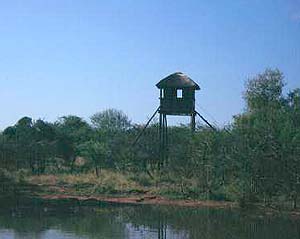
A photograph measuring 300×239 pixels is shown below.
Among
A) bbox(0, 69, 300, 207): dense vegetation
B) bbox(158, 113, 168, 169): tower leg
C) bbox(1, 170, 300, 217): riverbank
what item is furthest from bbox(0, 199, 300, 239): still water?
bbox(158, 113, 168, 169): tower leg

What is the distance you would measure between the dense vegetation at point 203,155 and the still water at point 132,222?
3270 mm

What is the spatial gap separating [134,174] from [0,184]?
10643 mm

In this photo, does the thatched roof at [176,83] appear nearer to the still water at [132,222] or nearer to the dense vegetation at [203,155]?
the dense vegetation at [203,155]

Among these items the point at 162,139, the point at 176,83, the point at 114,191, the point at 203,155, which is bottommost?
the point at 114,191

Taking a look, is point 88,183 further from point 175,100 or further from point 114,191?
point 175,100

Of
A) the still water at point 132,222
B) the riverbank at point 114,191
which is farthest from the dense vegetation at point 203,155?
the still water at point 132,222

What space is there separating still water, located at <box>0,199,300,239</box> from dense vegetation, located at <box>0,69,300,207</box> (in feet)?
10.7

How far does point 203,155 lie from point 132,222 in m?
11.0

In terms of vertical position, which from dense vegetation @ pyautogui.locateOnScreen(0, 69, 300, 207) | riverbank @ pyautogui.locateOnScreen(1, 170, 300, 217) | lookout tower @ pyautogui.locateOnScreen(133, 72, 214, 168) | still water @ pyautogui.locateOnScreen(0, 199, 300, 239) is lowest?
still water @ pyautogui.locateOnScreen(0, 199, 300, 239)

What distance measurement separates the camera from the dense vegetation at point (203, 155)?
3195 centimetres

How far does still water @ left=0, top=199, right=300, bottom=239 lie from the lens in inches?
870

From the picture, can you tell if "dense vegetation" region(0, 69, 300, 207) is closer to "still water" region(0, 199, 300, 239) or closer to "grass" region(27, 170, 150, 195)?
"grass" region(27, 170, 150, 195)

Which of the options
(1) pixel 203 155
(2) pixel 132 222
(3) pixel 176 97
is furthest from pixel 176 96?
(2) pixel 132 222

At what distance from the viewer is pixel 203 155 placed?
36062mm
